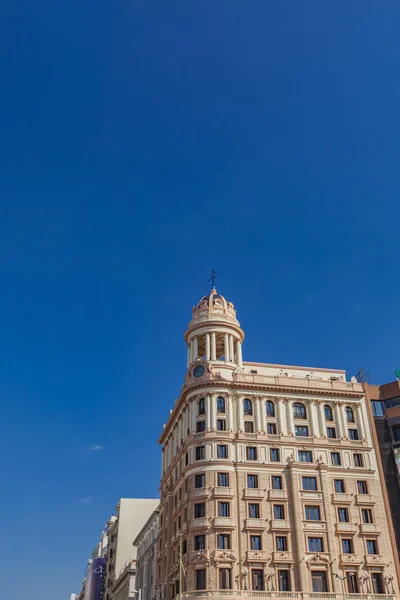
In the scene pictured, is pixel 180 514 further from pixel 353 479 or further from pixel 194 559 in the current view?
pixel 353 479

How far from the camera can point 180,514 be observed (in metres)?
80.8

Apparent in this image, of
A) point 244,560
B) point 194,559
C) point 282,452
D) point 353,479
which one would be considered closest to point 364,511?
point 353,479

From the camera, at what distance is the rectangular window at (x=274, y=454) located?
268 ft

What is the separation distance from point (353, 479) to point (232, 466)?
16.7 metres

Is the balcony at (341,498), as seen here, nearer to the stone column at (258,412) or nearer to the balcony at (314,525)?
the balcony at (314,525)

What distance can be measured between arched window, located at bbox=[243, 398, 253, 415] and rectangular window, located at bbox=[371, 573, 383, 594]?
83.2 ft

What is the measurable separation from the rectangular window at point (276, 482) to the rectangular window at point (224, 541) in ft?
30.4

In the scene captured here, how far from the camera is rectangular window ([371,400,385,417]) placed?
88938 mm

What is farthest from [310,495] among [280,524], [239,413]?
[239,413]

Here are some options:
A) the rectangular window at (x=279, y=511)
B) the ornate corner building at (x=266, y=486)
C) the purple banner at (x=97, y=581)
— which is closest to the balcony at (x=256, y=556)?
the ornate corner building at (x=266, y=486)

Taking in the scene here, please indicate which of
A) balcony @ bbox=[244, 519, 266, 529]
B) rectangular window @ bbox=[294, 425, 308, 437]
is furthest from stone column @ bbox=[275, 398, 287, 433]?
balcony @ bbox=[244, 519, 266, 529]

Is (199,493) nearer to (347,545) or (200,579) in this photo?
(200,579)

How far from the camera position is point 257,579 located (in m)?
72.2

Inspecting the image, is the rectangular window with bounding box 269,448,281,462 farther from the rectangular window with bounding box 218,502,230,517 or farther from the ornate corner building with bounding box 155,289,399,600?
the rectangular window with bounding box 218,502,230,517
